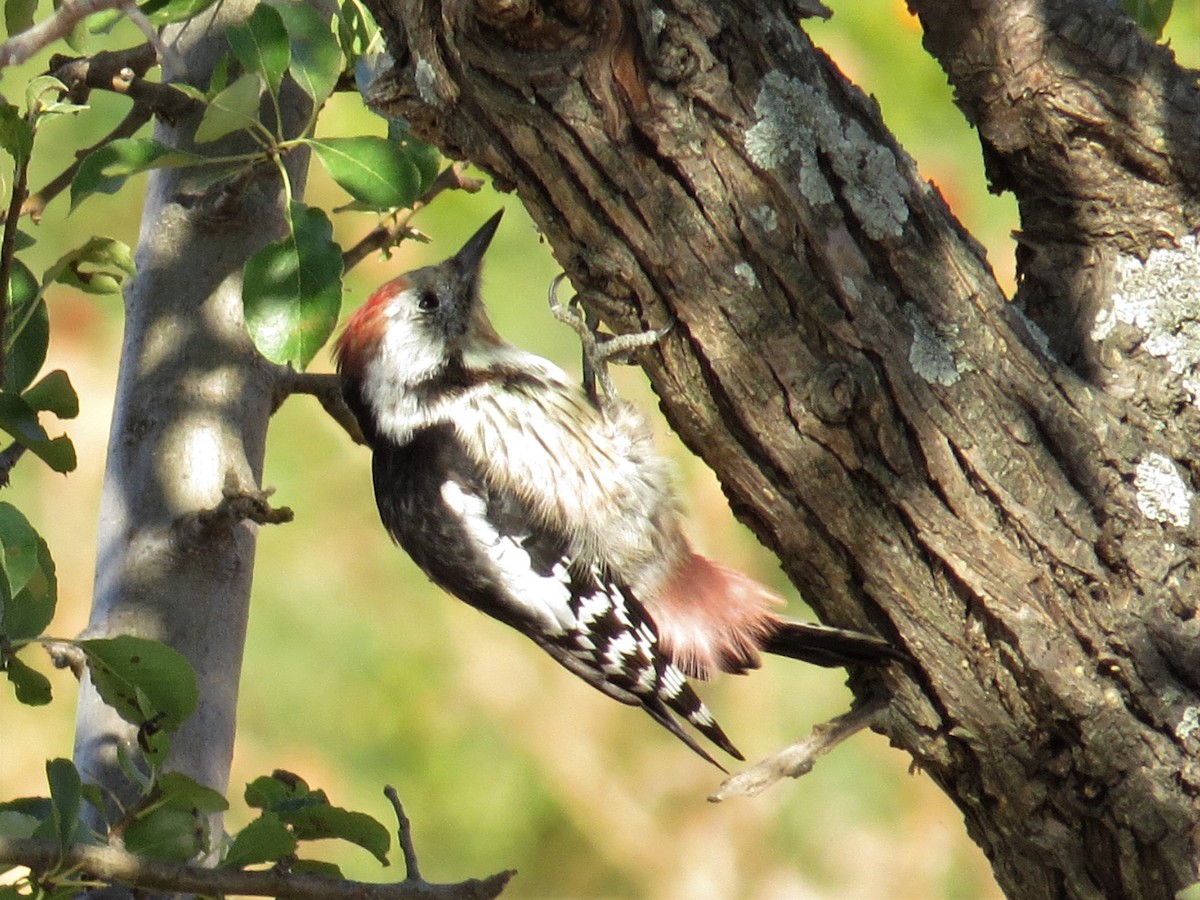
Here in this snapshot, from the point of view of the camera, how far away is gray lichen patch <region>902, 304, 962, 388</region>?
76.5 inches

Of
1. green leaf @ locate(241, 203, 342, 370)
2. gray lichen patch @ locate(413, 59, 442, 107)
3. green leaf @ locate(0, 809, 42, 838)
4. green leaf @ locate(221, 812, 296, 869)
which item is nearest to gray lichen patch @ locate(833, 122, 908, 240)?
gray lichen patch @ locate(413, 59, 442, 107)

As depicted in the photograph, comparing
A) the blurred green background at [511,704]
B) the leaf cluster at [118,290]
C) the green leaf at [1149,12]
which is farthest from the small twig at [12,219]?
the blurred green background at [511,704]

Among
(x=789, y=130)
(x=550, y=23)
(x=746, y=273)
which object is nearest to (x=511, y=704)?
(x=746, y=273)

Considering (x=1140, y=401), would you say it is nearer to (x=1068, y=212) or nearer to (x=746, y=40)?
(x=1068, y=212)

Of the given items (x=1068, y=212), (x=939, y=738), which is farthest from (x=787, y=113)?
(x=939, y=738)

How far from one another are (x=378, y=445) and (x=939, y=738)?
160cm

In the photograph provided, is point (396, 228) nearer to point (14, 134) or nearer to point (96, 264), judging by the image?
point (96, 264)

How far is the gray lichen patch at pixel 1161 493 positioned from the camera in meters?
2.02

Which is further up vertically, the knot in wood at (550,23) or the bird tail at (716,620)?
the knot in wood at (550,23)

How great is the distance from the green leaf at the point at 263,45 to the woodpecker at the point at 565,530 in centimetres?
117

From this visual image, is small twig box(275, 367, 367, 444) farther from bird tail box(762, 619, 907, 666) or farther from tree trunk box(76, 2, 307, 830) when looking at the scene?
bird tail box(762, 619, 907, 666)

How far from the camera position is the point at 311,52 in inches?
83.9

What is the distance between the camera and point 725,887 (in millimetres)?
4691

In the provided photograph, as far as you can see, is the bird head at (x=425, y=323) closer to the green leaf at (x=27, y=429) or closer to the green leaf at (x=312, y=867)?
the green leaf at (x=27, y=429)
